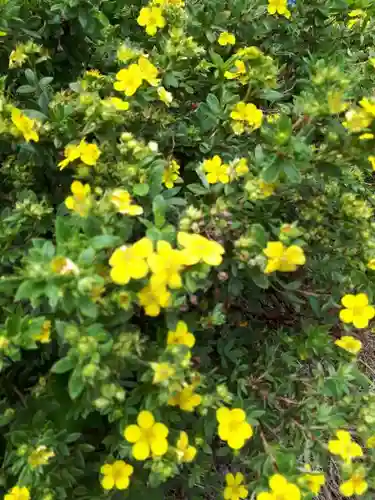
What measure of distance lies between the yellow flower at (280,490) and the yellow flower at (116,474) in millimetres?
367

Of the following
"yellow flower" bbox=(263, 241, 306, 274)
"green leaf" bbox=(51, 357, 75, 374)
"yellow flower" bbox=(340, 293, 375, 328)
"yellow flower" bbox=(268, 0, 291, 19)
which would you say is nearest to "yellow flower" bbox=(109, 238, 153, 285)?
"green leaf" bbox=(51, 357, 75, 374)

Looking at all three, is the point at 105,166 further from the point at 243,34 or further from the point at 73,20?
the point at 243,34

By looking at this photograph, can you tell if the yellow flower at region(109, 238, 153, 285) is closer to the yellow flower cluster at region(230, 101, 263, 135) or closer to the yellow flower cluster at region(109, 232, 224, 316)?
the yellow flower cluster at region(109, 232, 224, 316)

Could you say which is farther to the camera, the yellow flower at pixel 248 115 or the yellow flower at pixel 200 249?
the yellow flower at pixel 248 115

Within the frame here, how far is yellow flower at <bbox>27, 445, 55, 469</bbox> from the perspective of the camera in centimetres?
151

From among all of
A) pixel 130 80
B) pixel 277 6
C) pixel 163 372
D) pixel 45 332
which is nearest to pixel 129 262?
pixel 163 372

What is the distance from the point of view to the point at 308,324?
1954 millimetres

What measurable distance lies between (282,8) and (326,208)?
2.60 feet

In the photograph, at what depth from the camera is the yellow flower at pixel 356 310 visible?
168 cm

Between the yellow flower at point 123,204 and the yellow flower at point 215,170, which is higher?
the yellow flower at point 123,204

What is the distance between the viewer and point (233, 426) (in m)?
1.62

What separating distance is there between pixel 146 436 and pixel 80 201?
0.62 meters

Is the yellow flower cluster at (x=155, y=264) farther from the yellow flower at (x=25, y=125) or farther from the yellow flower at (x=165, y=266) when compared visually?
A: the yellow flower at (x=25, y=125)

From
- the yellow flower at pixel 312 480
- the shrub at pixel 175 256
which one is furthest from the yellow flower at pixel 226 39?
the yellow flower at pixel 312 480
